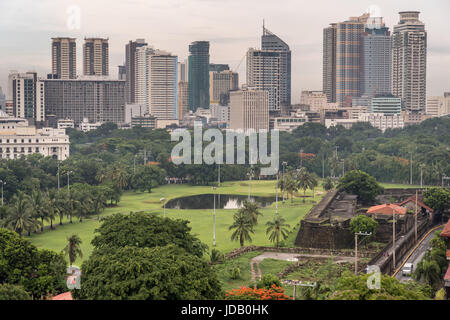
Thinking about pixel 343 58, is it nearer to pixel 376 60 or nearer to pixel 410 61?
pixel 376 60

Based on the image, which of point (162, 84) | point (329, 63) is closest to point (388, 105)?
point (329, 63)

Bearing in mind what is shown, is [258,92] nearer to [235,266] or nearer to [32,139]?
[32,139]

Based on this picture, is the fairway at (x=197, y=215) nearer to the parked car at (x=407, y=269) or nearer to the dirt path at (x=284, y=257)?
the dirt path at (x=284, y=257)

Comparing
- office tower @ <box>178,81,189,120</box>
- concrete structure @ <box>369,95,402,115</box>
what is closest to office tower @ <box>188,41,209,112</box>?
office tower @ <box>178,81,189,120</box>

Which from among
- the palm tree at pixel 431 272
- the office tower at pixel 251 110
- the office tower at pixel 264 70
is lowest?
the palm tree at pixel 431 272

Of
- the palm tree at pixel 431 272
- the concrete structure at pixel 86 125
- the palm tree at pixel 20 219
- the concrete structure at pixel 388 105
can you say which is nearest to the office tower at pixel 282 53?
the concrete structure at pixel 388 105

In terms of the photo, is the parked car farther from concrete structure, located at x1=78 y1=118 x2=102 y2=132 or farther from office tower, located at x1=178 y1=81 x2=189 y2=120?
office tower, located at x1=178 y1=81 x2=189 y2=120

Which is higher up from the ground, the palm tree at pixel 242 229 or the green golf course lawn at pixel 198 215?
the palm tree at pixel 242 229
